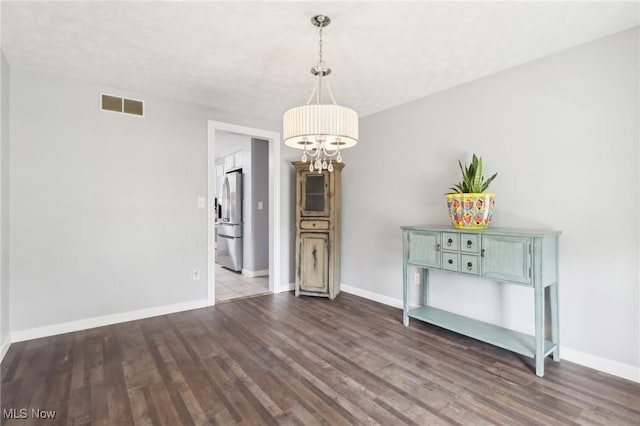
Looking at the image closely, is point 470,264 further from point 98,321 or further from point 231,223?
point 231,223

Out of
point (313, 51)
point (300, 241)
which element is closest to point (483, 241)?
point (313, 51)

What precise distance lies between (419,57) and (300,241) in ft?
8.28

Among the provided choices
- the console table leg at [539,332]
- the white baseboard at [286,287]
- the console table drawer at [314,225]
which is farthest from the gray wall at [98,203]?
the console table leg at [539,332]

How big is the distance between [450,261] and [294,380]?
1.58 metres

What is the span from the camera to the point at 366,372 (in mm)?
2238

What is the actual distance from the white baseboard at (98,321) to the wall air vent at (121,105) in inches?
81.0

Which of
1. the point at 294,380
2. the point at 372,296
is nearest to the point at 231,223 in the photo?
the point at 372,296

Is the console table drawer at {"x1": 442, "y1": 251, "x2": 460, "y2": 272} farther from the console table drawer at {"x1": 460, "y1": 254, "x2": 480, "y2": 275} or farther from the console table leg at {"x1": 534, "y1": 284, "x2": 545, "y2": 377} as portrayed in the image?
A: the console table leg at {"x1": 534, "y1": 284, "x2": 545, "y2": 377}

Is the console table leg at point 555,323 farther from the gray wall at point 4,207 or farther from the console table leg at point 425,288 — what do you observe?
the gray wall at point 4,207

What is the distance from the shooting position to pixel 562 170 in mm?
2443

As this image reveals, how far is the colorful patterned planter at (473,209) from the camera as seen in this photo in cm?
258

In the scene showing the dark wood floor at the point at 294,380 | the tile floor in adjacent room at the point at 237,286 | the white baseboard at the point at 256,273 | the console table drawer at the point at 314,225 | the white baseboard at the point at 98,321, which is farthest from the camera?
the white baseboard at the point at 256,273

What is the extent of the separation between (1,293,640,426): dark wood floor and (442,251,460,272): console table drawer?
0.66 metres

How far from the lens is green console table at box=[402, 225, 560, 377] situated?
222 cm
